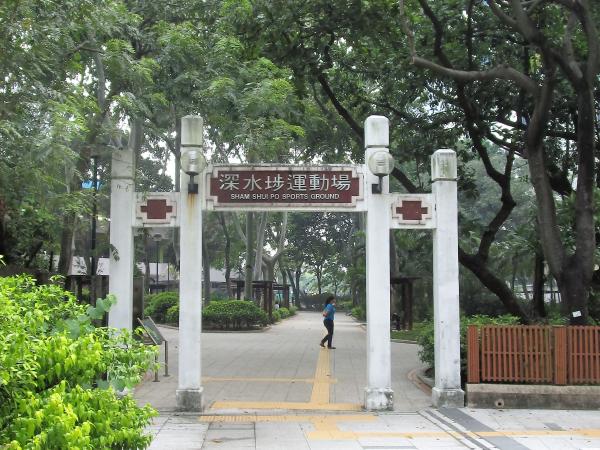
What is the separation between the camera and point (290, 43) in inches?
600

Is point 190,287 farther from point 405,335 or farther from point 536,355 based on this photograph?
point 405,335

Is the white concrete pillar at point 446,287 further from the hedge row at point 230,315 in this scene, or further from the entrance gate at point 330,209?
the hedge row at point 230,315

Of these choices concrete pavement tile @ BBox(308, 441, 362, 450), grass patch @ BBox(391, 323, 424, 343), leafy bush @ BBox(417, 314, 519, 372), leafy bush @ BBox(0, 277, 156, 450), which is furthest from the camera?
grass patch @ BBox(391, 323, 424, 343)

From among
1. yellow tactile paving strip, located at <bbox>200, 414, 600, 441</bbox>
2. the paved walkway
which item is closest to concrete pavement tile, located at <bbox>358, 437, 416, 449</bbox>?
the paved walkway

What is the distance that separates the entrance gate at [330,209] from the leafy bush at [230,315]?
1923 centimetres

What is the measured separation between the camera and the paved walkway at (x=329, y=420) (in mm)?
8227

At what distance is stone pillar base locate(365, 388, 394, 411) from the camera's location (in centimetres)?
1034

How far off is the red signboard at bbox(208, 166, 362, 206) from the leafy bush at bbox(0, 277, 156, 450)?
19.0ft

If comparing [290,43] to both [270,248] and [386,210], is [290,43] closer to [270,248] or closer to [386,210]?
[386,210]

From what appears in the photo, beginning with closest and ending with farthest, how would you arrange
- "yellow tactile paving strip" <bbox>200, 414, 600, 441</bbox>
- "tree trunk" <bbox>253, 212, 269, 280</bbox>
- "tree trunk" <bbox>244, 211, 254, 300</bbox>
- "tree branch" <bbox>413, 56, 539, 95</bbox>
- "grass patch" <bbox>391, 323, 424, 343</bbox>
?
1. "yellow tactile paving strip" <bbox>200, 414, 600, 441</bbox>
2. "tree branch" <bbox>413, 56, 539, 95</bbox>
3. "grass patch" <bbox>391, 323, 424, 343</bbox>
4. "tree trunk" <bbox>244, 211, 254, 300</bbox>
5. "tree trunk" <bbox>253, 212, 269, 280</bbox>

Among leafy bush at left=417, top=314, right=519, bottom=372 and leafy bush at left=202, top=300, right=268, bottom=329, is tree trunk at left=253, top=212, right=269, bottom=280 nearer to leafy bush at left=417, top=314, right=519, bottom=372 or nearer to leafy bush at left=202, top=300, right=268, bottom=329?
leafy bush at left=202, top=300, right=268, bottom=329

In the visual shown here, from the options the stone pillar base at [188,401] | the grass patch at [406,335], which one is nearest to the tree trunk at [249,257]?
the grass patch at [406,335]

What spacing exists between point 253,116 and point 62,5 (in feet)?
12.5

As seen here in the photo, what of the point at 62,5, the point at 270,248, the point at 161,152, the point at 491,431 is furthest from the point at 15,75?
the point at 270,248
